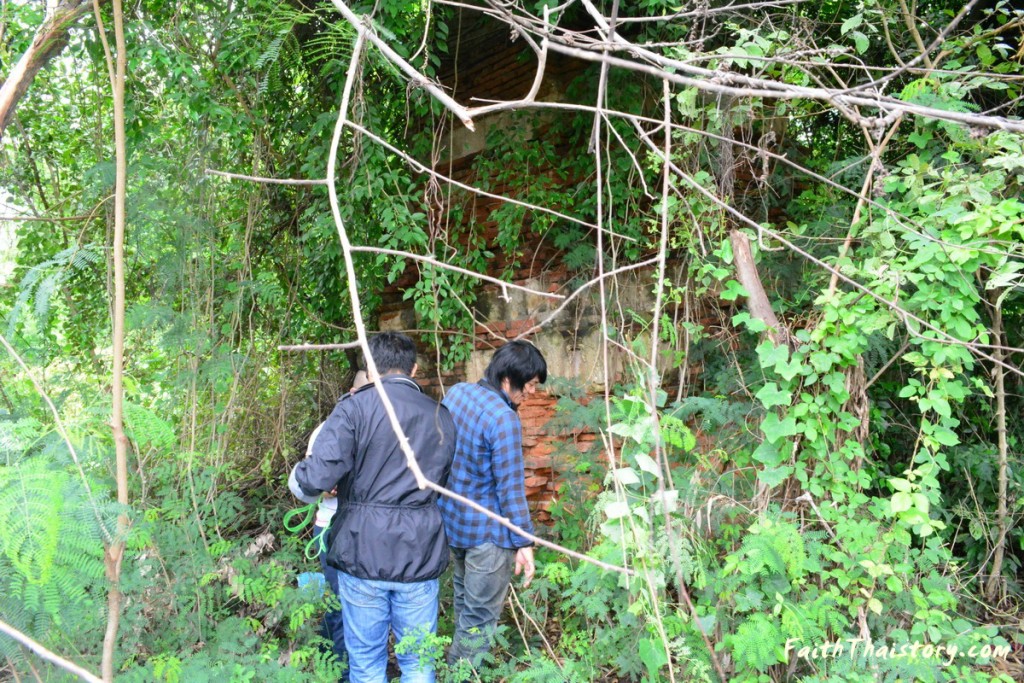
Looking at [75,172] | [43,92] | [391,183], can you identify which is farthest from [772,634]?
[43,92]

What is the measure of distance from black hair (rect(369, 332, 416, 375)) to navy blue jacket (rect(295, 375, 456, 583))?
0.10 meters

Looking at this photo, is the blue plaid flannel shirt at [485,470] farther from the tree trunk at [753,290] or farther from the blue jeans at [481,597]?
the tree trunk at [753,290]

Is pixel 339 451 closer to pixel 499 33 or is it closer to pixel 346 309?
pixel 346 309

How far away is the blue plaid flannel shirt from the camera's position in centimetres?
349

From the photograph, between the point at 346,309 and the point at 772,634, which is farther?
the point at 346,309

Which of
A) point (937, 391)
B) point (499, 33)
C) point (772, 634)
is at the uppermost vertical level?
point (499, 33)

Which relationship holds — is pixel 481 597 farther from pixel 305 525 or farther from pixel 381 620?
pixel 305 525

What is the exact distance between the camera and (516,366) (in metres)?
3.59

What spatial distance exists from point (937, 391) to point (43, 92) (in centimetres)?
578

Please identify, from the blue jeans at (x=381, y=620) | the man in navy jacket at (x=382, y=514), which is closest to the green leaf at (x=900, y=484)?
the man in navy jacket at (x=382, y=514)

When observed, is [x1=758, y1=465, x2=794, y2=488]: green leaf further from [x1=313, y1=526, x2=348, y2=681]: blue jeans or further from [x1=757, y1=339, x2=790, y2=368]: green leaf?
[x1=313, y1=526, x2=348, y2=681]: blue jeans

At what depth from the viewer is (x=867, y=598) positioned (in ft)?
10.3

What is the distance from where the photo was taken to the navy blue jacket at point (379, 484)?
3.15 metres

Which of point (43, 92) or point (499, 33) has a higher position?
point (499, 33)
